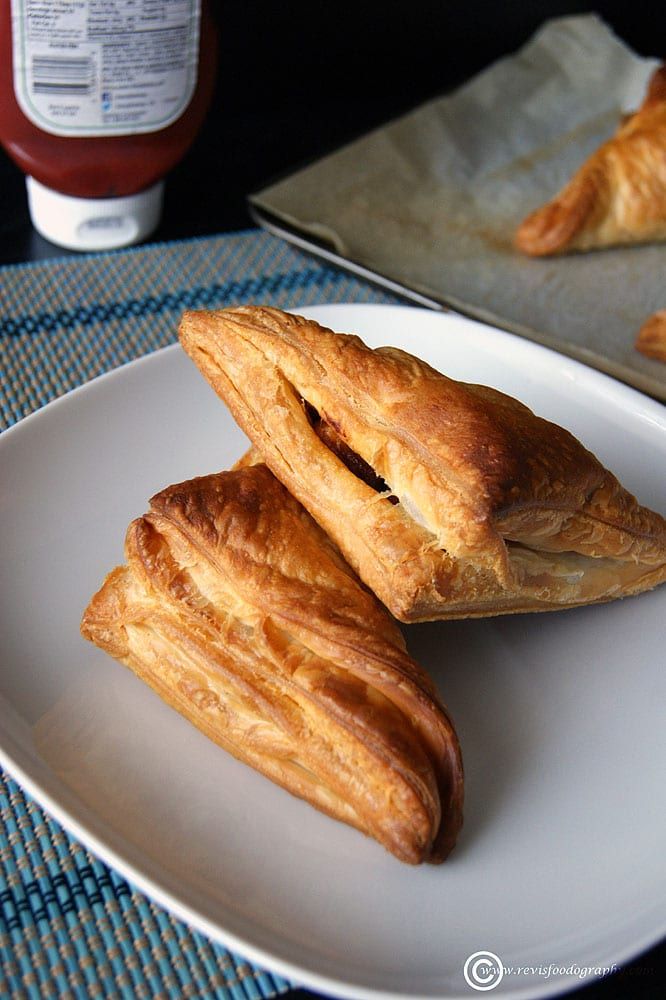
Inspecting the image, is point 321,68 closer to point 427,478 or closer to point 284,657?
point 427,478

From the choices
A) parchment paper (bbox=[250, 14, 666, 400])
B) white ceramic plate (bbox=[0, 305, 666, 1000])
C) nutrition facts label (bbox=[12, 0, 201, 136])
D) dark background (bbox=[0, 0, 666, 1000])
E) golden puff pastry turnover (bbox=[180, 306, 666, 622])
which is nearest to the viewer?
white ceramic plate (bbox=[0, 305, 666, 1000])

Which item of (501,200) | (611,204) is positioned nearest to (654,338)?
(611,204)

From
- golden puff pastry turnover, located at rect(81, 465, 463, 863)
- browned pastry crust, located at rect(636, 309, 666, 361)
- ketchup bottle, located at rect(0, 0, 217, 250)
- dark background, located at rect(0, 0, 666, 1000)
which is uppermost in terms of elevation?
ketchup bottle, located at rect(0, 0, 217, 250)

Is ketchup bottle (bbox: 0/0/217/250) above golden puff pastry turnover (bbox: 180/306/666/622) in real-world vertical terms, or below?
above

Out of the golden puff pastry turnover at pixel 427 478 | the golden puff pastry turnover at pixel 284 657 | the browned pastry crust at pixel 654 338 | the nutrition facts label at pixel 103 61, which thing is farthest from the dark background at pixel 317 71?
the golden puff pastry turnover at pixel 284 657

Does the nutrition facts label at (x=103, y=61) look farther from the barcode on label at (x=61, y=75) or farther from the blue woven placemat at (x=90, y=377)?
the blue woven placemat at (x=90, y=377)

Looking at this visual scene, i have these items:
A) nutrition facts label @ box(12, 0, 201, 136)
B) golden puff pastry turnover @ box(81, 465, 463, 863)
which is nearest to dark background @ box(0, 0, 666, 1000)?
nutrition facts label @ box(12, 0, 201, 136)

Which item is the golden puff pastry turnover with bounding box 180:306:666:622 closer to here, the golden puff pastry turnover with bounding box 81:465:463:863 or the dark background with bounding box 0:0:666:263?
the golden puff pastry turnover with bounding box 81:465:463:863

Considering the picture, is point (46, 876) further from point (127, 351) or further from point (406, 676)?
point (127, 351)

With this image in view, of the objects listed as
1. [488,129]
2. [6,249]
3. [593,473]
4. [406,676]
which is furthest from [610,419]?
[488,129]
